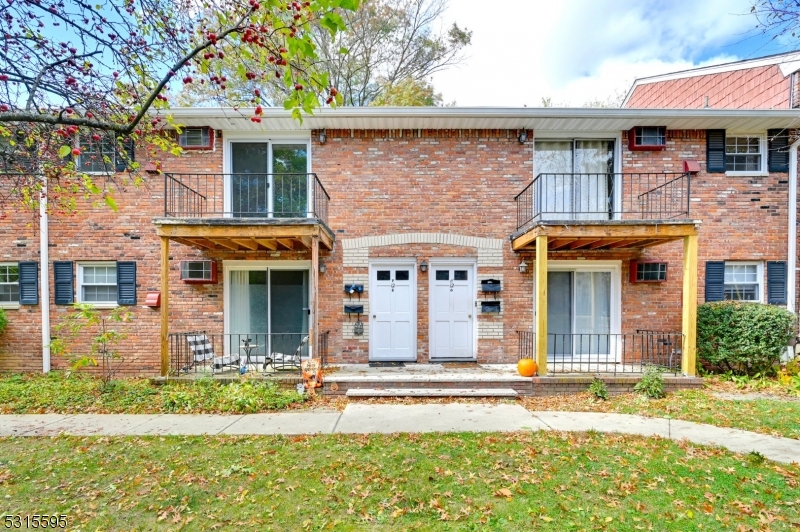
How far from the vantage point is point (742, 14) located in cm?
482

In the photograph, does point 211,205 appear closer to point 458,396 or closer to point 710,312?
point 458,396

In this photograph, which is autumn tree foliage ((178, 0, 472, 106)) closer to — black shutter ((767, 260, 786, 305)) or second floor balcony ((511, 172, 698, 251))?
second floor balcony ((511, 172, 698, 251))

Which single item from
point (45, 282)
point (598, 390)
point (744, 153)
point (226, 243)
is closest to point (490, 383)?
point (598, 390)

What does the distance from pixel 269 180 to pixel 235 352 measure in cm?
376

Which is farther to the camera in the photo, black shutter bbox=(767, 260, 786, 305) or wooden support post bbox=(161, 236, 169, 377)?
black shutter bbox=(767, 260, 786, 305)

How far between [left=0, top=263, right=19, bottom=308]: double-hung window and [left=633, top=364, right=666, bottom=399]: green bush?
1240 cm

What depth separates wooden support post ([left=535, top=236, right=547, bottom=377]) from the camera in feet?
22.3

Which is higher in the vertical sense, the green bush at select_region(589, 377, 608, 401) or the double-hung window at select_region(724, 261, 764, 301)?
the double-hung window at select_region(724, 261, 764, 301)

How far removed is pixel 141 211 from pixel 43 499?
6131mm

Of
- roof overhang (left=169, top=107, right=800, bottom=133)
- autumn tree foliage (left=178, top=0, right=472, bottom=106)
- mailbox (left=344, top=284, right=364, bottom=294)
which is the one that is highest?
autumn tree foliage (left=178, top=0, right=472, bottom=106)

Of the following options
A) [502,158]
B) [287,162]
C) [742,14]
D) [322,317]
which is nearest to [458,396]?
[322,317]

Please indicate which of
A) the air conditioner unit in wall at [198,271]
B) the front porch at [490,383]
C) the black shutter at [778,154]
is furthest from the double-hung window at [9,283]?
the black shutter at [778,154]

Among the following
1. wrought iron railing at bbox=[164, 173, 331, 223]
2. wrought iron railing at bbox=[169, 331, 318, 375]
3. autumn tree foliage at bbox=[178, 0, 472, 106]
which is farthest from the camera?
autumn tree foliage at bbox=[178, 0, 472, 106]

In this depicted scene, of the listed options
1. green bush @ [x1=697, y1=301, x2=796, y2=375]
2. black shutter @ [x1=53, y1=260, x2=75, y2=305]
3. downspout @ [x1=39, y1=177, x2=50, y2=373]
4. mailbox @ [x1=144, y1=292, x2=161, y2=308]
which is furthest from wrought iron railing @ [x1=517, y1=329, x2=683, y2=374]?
downspout @ [x1=39, y1=177, x2=50, y2=373]
